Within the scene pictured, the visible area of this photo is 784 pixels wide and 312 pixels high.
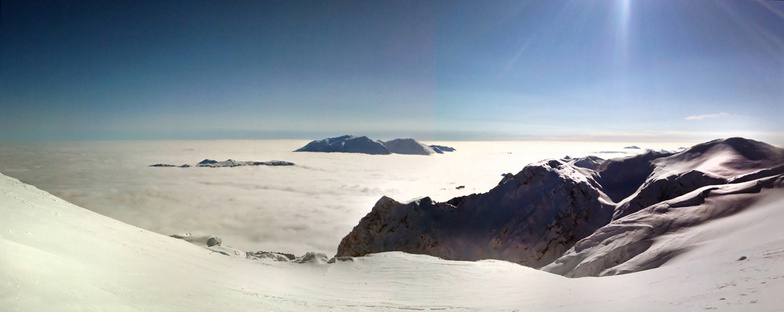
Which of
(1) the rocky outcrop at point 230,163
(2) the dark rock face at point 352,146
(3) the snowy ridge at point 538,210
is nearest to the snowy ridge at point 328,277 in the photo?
(3) the snowy ridge at point 538,210

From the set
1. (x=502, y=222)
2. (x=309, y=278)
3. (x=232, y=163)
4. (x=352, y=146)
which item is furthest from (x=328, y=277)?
(x=352, y=146)

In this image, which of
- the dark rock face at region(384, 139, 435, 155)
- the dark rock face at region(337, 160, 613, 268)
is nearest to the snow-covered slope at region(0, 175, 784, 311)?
the dark rock face at region(337, 160, 613, 268)

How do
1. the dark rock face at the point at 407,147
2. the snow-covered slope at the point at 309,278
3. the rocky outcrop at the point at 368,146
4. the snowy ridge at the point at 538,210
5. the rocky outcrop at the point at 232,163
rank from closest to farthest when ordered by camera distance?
the snow-covered slope at the point at 309,278, the snowy ridge at the point at 538,210, the rocky outcrop at the point at 232,163, the rocky outcrop at the point at 368,146, the dark rock face at the point at 407,147

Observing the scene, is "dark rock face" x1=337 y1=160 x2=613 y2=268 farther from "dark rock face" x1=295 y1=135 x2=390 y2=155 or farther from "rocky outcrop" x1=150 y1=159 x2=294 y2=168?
"dark rock face" x1=295 y1=135 x2=390 y2=155

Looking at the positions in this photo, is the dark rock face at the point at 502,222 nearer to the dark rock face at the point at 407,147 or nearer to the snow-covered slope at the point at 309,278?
the snow-covered slope at the point at 309,278

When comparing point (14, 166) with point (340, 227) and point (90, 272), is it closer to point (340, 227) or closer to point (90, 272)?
point (340, 227)

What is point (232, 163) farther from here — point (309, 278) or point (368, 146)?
point (309, 278)
